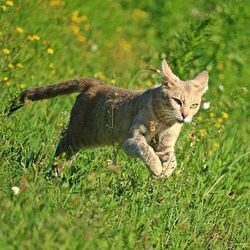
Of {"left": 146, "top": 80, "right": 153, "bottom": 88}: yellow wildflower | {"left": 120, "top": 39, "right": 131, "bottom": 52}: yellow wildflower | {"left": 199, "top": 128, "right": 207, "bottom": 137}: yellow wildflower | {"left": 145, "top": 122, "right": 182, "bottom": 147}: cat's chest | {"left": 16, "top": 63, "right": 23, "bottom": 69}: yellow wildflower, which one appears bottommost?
{"left": 120, "top": 39, "right": 131, "bottom": 52}: yellow wildflower

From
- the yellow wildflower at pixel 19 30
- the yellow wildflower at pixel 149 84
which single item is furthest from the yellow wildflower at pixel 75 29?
the yellow wildflower at pixel 149 84

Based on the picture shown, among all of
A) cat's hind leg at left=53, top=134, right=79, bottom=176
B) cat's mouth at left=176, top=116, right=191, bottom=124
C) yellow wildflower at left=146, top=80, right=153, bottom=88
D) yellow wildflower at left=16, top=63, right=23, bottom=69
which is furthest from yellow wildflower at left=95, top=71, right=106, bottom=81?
cat's mouth at left=176, top=116, right=191, bottom=124

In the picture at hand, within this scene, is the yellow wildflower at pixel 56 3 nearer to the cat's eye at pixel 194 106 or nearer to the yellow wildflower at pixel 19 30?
the yellow wildflower at pixel 19 30

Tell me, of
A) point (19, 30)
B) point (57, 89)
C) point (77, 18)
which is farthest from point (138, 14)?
point (57, 89)

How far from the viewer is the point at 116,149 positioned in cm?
809

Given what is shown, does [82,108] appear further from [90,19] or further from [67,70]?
[90,19]

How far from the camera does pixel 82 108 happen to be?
28.3 feet

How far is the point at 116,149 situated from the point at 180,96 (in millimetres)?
659

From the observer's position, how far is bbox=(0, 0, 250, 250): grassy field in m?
6.24

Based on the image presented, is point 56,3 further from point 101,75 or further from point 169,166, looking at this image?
point 169,166

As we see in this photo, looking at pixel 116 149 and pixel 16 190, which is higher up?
pixel 16 190

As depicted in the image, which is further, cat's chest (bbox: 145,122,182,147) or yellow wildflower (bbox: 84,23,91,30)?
yellow wildflower (bbox: 84,23,91,30)

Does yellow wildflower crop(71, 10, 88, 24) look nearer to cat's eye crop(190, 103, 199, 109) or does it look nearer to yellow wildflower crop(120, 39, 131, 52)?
yellow wildflower crop(120, 39, 131, 52)

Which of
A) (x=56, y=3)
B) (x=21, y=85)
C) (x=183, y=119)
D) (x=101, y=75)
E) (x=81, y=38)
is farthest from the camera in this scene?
(x=56, y=3)
